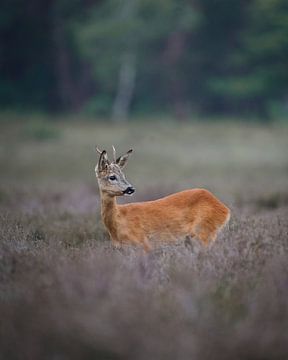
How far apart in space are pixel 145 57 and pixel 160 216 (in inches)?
1424

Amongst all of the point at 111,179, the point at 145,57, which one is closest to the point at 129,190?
the point at 111,179

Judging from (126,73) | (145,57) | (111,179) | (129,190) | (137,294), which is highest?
(145,57)

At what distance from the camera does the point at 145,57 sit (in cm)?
4453

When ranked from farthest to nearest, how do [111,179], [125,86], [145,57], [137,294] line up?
[125,86] → [145,57] → [111,179] → [137,294]

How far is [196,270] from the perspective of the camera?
689 cm

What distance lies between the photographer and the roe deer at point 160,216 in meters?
9.00

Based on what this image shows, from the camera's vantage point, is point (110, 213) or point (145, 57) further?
point (145, 57)

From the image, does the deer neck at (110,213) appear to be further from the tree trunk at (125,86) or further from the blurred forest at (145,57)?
the tree trunk at (125,86)

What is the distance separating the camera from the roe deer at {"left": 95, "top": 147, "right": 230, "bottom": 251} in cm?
900

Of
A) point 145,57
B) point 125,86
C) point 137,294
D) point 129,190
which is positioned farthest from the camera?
point 125,86

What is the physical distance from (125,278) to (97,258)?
2.83 feet

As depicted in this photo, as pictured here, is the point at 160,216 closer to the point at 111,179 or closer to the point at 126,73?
the point at 111,179

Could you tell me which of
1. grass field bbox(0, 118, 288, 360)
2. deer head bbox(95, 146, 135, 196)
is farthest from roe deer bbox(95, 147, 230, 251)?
grass field bbox(0, 118, 288, 360)

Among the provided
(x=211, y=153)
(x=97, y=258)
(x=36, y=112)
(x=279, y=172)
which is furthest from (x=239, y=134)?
(x=97, y=258)
